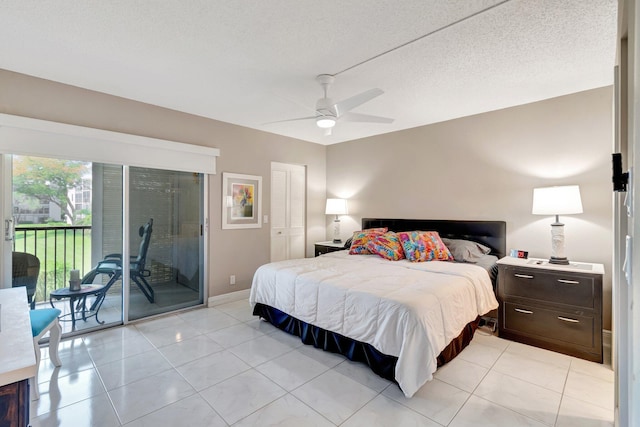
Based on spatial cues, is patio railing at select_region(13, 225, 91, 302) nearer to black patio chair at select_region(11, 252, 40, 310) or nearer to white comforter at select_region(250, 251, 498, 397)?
black patio chair at select_region(11, 252, 40, 310)

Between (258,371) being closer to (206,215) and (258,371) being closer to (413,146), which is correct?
(206,215)

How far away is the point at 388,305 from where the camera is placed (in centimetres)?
218

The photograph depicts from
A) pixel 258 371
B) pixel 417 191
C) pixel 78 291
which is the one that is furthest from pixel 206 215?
pixel 417 191

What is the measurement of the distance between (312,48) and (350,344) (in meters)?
2.42

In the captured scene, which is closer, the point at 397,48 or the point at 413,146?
the point at 397,48

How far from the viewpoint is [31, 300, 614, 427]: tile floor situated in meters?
1.88

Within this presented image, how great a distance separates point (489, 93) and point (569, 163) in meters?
1.12

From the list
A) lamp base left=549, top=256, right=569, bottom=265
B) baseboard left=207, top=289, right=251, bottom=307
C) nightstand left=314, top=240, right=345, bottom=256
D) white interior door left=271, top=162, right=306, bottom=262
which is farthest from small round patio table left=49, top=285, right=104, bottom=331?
lamp base left=549, top=256, right=569, bottom=265

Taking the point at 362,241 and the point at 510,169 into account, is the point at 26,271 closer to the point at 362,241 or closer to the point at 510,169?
the point at 362,241

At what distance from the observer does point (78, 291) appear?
2.99 m

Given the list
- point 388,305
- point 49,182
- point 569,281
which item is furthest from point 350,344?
point 49,182

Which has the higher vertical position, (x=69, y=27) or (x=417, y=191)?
(x=69, y=27)

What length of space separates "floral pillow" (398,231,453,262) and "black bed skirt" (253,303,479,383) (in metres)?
0.81

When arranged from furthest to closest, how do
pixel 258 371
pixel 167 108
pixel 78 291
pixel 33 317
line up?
pixel 167 108
pixel 78 291
pixel 258 371
pixel 33 317
